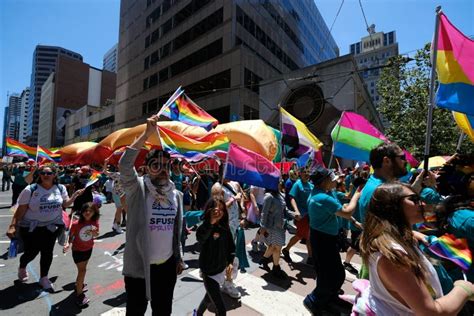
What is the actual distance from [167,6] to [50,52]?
150 meters

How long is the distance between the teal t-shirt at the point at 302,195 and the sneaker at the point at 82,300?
4.05 meters

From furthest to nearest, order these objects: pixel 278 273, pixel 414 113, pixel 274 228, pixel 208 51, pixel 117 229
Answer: pixel 208 51, pixel 414 113, pixel 117 229, pixel 274 228, pixel 278 273

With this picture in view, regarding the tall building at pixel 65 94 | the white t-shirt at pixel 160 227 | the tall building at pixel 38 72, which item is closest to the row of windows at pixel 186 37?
the white t-shirt at pixel 160 227

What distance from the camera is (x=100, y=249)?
6.41 meters

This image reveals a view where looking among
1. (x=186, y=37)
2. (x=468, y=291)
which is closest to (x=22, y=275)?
(x=468, y=291)

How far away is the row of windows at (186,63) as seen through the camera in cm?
2914

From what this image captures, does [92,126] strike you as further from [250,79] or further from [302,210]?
[302,210]

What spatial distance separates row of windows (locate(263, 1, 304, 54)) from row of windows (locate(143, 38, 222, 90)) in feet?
30.2

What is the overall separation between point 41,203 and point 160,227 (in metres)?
2.83

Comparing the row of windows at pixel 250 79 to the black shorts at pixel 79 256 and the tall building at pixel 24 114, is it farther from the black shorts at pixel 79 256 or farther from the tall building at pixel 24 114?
the tall building at pixel 24 114

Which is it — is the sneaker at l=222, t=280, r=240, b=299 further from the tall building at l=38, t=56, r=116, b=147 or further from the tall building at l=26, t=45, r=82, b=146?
the tall building at l=26, t=45, r=82, b=146

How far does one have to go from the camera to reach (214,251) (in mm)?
3320

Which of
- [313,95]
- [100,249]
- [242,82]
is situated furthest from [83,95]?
[100,249]

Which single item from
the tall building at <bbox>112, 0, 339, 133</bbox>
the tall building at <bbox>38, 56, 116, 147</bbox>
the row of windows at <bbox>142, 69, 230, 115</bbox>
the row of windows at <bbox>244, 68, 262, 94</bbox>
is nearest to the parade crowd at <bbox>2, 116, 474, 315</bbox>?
the tall building at <bbox>112, 0, 339, 133</bbox>
